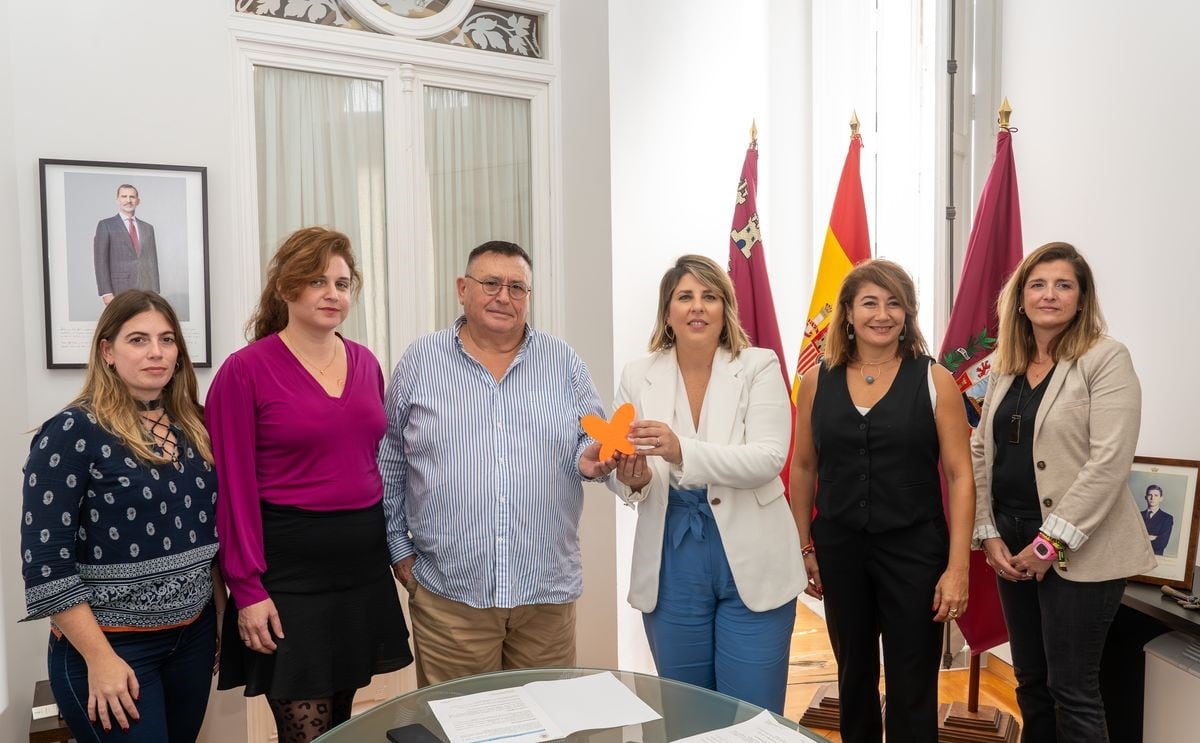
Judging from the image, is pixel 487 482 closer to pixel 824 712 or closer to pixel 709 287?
pixel 709 287

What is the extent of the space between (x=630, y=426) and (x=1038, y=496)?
1.13 metres

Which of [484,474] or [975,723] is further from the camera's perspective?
[975,723]

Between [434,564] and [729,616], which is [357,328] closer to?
[434,564]

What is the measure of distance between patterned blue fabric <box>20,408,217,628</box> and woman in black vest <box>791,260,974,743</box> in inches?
60.4

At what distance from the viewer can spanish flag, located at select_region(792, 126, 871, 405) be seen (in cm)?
357

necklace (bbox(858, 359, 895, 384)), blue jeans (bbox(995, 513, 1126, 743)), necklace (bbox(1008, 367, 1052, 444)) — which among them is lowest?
blue jeans (bbox(995, 513, 1126, 743))

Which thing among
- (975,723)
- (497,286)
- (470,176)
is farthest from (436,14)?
(975,723)

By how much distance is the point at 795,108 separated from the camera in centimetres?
484

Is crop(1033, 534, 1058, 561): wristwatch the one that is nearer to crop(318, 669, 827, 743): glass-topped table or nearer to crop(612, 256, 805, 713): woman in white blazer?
crop(612, 256, 805, 713): woman in white blazer

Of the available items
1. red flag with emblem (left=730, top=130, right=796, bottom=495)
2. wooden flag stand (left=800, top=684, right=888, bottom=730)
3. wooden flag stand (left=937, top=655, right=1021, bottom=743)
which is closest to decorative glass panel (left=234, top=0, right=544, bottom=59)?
red flag with emblem (left=730, top=130, right=796, bottom=495)

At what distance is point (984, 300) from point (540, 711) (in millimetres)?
2339

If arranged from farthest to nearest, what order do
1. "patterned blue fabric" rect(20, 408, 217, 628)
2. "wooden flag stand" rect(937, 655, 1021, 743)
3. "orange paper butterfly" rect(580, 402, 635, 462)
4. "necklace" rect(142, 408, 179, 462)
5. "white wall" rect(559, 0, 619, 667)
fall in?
"white wall" rect(559, 0, 619, 667) < "wooden flag stand" rect(937, 655, 1021, 743) < "orange paper butterfly" rect(580, 402, 635, 462) < "necklace" rect(142, 408, 179, 462) < "patterned blue fabric" rect(20, 408, 217, 628)

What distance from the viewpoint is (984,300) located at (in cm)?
306

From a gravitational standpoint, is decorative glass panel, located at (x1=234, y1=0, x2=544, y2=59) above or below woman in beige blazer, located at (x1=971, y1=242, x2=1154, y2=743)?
above
